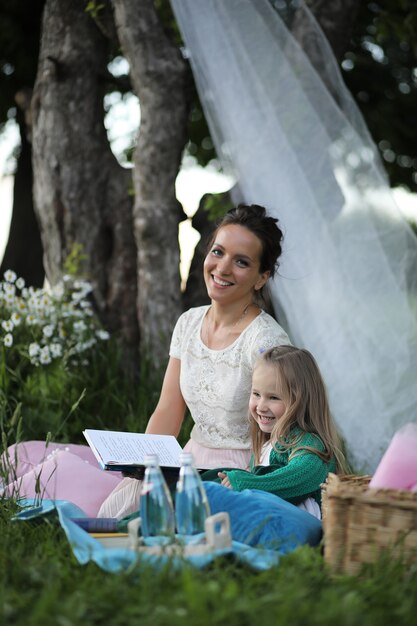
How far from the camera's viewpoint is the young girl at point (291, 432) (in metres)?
3.15

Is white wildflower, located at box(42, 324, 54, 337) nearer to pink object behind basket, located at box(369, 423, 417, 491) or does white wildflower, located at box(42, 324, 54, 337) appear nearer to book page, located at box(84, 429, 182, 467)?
book page, located at box(84, 429, 182, 467)

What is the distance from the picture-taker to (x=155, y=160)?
18.7 ft

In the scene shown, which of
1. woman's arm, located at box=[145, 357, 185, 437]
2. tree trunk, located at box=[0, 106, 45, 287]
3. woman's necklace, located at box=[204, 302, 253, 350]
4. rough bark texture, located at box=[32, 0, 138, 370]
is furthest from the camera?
tree trunk, located at box=[0, 106, 45, 287]

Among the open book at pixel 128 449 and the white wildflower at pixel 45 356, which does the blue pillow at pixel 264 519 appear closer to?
the open book at pixel 128 449

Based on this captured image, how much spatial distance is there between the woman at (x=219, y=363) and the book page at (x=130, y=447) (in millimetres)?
307

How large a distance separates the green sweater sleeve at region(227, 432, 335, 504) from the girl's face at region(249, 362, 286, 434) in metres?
0.18

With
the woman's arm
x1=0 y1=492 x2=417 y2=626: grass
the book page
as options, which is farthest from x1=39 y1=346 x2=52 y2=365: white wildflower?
x1=0 y1=492 x2=417 y2=626: grass

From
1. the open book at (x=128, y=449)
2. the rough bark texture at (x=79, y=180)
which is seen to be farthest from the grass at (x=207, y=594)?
the rough bark texture at (x=79, y=180)

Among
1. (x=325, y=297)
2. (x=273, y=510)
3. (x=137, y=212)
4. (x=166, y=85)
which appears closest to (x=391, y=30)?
(x=166, y=85)

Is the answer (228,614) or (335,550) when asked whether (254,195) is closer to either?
(335,550)

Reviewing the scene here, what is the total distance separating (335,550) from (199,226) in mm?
3726

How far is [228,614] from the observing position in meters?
2.07

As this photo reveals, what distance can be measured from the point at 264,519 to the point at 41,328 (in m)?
2.60

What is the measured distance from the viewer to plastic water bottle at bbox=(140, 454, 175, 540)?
2.60 meters
